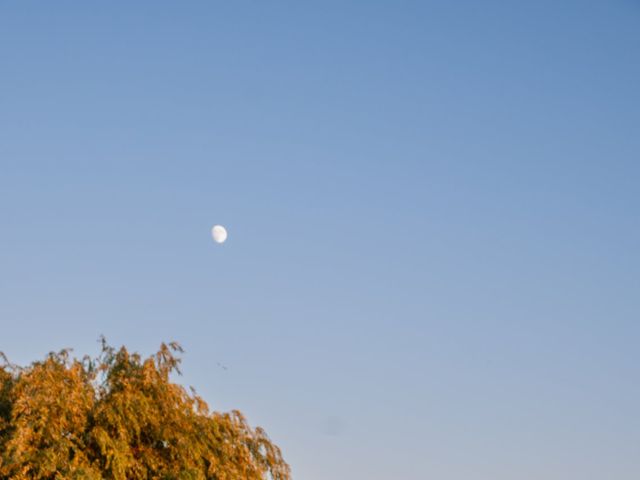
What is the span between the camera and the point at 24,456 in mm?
20938

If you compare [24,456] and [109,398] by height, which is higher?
[109,398]

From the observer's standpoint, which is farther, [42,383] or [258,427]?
[258,427]

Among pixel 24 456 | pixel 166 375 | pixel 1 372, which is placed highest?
pixel 166 375

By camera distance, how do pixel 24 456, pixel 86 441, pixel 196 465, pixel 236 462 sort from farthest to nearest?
pixel 236 462 < pixel 196 465 < pixel 86 441 < pixel 24 456

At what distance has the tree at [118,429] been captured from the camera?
21.5 metres

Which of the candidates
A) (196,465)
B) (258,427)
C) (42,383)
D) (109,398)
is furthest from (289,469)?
(42,383)

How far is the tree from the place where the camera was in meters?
21.5

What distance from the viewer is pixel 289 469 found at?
27016 mm

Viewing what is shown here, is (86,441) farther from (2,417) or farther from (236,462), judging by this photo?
(236,462)

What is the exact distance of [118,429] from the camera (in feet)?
76.1

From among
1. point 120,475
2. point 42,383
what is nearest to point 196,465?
point 120,475

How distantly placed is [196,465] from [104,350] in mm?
4586

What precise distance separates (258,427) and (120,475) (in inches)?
229

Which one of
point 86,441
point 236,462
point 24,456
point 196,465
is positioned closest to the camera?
point 24,456
